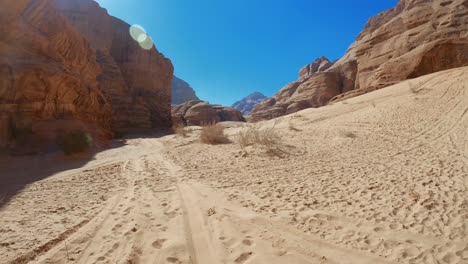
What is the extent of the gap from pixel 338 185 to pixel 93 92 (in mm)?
19306

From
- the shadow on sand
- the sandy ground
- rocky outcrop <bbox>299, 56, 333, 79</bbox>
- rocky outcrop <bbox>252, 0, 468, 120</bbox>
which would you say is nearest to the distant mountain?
rocky outcrop <bbox>299, 56, 333, 79</bbox>

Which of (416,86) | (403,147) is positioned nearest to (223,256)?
(403,147)

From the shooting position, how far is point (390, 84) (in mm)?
18453

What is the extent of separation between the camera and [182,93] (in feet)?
354

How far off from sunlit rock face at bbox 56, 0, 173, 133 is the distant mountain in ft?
418

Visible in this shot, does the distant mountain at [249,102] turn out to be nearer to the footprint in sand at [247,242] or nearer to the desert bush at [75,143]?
the desert bush at [75,143]

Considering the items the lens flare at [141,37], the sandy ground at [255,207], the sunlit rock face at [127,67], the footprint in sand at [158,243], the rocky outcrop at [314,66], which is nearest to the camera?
the sandy ground at [255,207]

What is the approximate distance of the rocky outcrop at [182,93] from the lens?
341ft

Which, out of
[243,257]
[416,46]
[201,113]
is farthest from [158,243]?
[201,113]

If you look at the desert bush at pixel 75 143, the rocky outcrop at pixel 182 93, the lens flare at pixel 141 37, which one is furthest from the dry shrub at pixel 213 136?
the rocky outcrop at pixel 182 93

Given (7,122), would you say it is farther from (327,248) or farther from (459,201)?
(459,201)

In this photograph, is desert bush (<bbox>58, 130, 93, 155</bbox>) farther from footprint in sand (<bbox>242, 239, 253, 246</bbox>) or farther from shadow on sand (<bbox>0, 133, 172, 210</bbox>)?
footprint in sand (<bbox>242, 239, 253, 246</bbox>)

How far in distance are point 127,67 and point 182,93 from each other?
7037 centimetres

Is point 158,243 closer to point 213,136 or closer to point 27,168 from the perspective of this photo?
point 27,168
